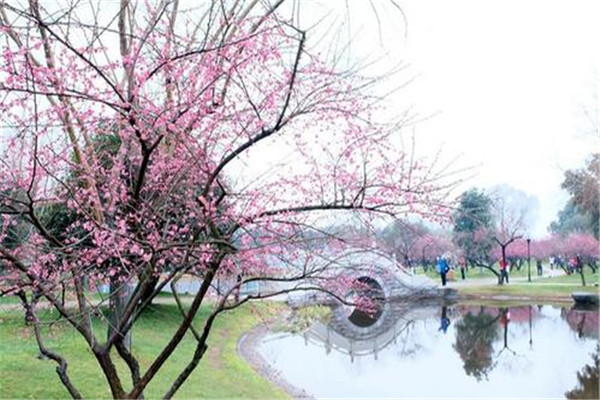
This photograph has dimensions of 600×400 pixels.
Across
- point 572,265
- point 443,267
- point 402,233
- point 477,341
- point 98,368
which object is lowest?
point 98,368

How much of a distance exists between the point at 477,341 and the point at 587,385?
3.85 meters

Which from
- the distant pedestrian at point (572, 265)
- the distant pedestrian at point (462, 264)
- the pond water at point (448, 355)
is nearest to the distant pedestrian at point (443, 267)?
the distant pedestrian at point (462, 264)

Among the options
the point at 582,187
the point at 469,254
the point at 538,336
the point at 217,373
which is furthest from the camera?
the point at 469,254

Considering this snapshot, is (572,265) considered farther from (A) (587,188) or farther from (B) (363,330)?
(B) (363,330)

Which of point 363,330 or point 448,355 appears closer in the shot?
point 448,355

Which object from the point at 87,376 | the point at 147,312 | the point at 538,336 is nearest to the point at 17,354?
the point at 87,376

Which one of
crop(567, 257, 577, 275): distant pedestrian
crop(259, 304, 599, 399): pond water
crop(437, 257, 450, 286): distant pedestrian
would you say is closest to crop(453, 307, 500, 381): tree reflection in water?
crop(259, 304, 599, 399): pond water

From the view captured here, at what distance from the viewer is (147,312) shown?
1157 cm

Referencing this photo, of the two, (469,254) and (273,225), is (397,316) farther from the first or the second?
(273,225)

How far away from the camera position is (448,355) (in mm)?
10734

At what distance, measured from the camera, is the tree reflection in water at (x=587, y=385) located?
790cm

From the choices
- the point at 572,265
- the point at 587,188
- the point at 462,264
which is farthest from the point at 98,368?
the point at 572,265

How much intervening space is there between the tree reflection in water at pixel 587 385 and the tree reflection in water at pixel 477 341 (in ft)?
4.48

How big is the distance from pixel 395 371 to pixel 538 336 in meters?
4.48
